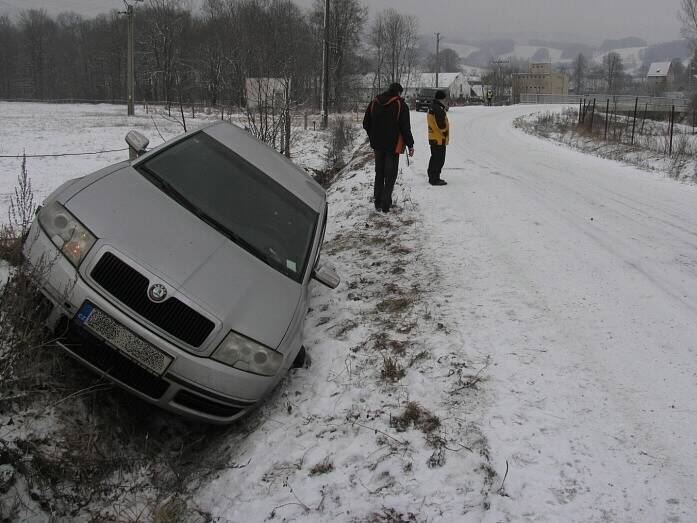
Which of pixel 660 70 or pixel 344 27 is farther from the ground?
pixel 660 70

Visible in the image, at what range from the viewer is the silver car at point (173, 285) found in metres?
3.21

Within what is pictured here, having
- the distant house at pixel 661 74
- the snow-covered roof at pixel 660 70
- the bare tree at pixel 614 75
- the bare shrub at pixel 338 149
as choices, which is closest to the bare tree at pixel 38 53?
the bare shrub at pixel 338 149

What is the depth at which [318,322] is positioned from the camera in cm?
501

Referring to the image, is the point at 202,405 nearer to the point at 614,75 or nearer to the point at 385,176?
the point at 385,176

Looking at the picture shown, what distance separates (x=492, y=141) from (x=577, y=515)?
17.6 metres

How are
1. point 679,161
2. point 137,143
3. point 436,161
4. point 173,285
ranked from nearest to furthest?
1. point 173,285
2. point 137,143
3. point 436,161
4. point 679,161

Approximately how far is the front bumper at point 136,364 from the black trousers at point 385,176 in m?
5.00

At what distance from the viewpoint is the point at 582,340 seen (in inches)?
167

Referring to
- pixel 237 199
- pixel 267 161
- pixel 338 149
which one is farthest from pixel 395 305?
pixel 338 149

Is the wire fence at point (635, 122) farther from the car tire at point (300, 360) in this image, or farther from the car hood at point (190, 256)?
the car hood at point (190, 256)

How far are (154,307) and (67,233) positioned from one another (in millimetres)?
894

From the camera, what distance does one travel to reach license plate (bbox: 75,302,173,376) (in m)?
3.16

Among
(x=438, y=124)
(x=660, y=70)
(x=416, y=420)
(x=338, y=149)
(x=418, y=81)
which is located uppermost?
(x=660, y=70)

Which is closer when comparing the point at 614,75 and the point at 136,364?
the point at 136,364
